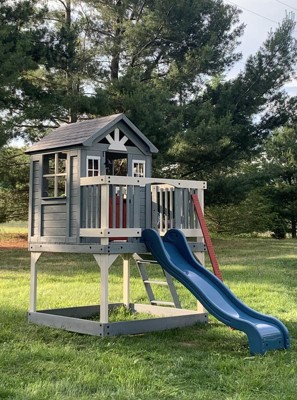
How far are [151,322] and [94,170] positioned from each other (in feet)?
6.42

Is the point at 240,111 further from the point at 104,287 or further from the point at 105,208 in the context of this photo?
the point at 104,287

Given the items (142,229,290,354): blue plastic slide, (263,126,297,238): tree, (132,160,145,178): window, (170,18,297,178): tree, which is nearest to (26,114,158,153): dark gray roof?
(132,160,145,178): window

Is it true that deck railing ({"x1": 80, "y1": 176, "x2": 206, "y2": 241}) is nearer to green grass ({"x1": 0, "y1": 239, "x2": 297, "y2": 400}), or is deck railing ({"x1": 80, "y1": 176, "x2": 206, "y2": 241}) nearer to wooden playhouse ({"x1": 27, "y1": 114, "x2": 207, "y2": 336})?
wooden playhouse ({"x1": 27, "y1": 114, "x2": 207, "y2": 336})

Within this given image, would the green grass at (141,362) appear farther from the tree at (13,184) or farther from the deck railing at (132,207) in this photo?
the tree at (13,184)

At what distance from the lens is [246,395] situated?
394cm

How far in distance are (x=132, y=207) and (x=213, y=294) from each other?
1.46m

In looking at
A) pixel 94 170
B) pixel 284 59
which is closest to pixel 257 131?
pixel 284 59

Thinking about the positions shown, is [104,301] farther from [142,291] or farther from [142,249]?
[142,291]

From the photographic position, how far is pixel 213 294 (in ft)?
19.5

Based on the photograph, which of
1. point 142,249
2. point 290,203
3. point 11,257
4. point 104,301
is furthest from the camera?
point 290,203

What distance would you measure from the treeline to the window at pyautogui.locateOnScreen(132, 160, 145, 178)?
8686 millimetres

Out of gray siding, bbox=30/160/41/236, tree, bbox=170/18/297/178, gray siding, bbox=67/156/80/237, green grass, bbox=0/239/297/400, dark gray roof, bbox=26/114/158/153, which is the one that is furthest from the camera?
tree, bbox=170/18/297/178

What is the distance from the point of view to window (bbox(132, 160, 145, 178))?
7.44m

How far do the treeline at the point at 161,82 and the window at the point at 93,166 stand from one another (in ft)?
29.6
